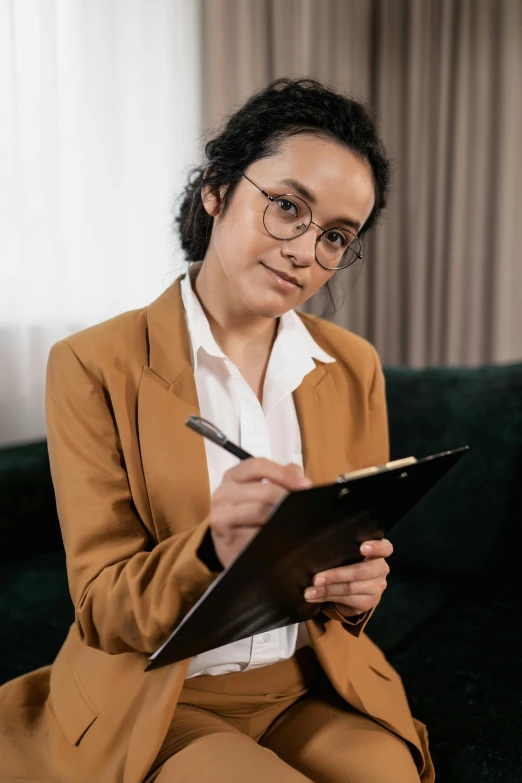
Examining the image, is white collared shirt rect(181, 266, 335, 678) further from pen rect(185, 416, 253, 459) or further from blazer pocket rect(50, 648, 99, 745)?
pen rect(185, 416, 253, 459)

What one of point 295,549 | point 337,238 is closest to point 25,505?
point 337,238

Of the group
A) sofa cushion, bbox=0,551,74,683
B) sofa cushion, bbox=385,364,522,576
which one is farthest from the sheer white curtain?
sofa cushion, bbox=385,364,522,576

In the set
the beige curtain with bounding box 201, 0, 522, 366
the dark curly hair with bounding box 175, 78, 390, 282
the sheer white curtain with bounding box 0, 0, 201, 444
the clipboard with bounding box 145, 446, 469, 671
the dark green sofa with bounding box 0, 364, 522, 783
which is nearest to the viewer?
the clipboard with bounding box 145, 446, 469, 671

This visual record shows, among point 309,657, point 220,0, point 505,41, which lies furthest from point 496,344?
point 309,657

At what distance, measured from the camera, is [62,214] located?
223 centimetres

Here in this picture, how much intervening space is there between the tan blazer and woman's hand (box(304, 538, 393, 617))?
0.11m

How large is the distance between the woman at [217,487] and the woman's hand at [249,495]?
10 centimetres

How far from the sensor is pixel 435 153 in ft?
10.9

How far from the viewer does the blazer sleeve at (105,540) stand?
85cm

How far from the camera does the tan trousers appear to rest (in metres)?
0.90

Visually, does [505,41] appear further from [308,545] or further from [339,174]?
[308,545]

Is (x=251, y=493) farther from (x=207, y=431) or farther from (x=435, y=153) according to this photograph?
(x=435, y=153)

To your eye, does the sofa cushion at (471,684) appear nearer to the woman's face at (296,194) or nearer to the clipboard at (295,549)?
the clipboard at (295,549)

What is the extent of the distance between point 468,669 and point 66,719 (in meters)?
0.82
